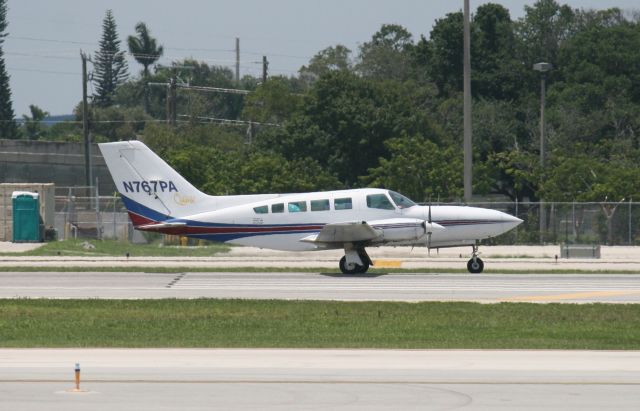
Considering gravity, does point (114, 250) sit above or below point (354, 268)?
below

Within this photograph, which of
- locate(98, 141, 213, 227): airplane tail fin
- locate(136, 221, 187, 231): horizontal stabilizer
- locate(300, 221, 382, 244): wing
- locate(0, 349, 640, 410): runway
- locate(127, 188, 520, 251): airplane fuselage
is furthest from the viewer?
locate(98, 141, 213, 227): airplane tail fin

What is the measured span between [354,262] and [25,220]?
20291mm

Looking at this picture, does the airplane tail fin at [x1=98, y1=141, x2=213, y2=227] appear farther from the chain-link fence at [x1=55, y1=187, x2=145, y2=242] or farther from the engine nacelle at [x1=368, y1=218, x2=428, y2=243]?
the chain-link fence at [x1=55, y1=187, x2=145, y2=242]

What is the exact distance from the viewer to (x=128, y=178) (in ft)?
114

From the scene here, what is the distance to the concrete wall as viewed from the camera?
77.6 m

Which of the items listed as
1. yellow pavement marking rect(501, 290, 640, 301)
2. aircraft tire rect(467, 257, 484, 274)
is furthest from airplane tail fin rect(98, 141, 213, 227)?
yellow pavement marking rect(501, 290, 640, 301)

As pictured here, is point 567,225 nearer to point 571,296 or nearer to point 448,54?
point 571,296

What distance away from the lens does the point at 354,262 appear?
33.0 metres

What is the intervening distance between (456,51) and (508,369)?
74640 mm

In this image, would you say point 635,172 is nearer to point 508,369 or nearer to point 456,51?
point 456,51

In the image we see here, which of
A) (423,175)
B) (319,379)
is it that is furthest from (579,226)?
(319,379)

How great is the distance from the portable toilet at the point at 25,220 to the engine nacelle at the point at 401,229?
2047 cm

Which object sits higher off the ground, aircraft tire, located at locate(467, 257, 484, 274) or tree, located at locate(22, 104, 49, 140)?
tree, located at locate(22, 104, 49, 140)

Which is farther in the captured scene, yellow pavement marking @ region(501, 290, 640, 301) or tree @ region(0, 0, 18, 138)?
tree @ region(0, 0, 18, 138)
